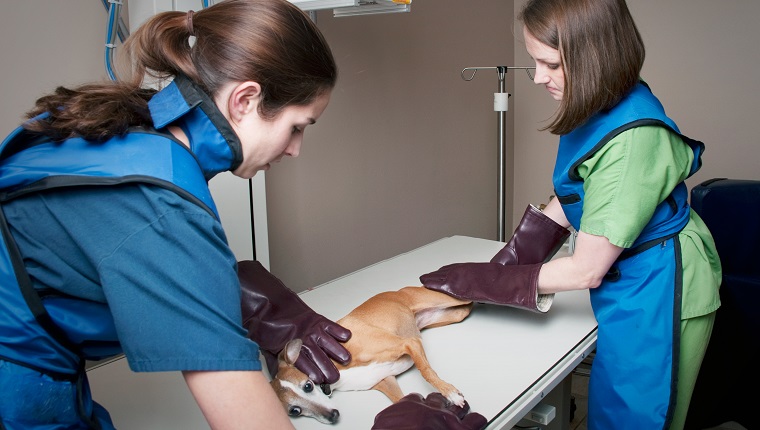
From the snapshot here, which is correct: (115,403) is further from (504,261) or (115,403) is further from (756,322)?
(756,322)

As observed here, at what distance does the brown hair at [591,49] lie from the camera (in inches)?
53.4

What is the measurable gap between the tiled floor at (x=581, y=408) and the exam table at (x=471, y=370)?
2.68 feet

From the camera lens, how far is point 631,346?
55.7 inches

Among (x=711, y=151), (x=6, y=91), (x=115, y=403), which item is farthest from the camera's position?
(x=711, y=151)

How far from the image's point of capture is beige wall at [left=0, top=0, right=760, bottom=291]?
2.71 m

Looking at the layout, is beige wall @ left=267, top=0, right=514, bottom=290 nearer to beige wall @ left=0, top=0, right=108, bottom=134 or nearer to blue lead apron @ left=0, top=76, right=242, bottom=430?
beige wall @ left=0, top=0, right=108, bottom=134

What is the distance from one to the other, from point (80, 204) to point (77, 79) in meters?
1.25

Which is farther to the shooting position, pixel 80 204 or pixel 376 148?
pixel 376 148

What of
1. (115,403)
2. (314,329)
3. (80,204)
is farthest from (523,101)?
(80,204)

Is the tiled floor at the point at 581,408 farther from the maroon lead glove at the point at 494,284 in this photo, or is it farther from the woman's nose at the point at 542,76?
the woman's nose at the point at 542,76

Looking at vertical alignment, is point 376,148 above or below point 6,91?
below

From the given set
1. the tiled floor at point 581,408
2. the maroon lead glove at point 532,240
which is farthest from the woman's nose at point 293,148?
the tiled floor at point 581,408

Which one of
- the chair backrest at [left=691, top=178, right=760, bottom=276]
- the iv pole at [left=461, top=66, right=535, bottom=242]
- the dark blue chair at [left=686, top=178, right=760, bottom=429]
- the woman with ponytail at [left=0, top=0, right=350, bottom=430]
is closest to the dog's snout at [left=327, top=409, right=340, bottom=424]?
the woman with ponytail at [left=0, top=0, right=350, bottom=430]

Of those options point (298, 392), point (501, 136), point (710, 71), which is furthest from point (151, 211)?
point (710, 71)
